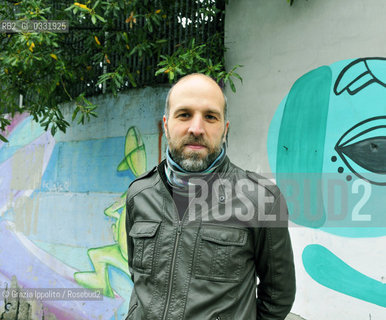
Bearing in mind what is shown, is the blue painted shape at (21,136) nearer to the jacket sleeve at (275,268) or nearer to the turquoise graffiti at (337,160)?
the turquoise graffiti at (337,160)

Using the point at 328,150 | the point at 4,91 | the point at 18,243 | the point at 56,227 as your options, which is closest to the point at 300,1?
the point at 328,150

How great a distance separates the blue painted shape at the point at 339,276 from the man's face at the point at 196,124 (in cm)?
149

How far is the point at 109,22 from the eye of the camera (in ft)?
11.9

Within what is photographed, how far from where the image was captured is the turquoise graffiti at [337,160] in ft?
8.66

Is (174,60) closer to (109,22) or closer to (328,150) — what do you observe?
(109,22)

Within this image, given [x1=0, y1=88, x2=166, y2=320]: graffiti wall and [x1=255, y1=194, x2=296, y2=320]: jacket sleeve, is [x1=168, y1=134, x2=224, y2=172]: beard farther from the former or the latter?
[x1=0, y1=88, x2=166, y2=320]: graffiti wall

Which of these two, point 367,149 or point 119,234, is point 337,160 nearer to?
point 367,149

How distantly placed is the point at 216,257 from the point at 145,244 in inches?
12.4

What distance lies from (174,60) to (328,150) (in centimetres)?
138

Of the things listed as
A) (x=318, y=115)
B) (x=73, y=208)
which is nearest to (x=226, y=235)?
(x=318, y=115)

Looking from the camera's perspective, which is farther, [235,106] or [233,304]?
[235,106]

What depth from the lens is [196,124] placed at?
66.8 inches

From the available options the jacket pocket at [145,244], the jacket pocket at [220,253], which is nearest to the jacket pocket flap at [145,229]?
the jacket pocket at [145,244]

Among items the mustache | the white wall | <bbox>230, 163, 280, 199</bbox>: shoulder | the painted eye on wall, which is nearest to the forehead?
the mustache
